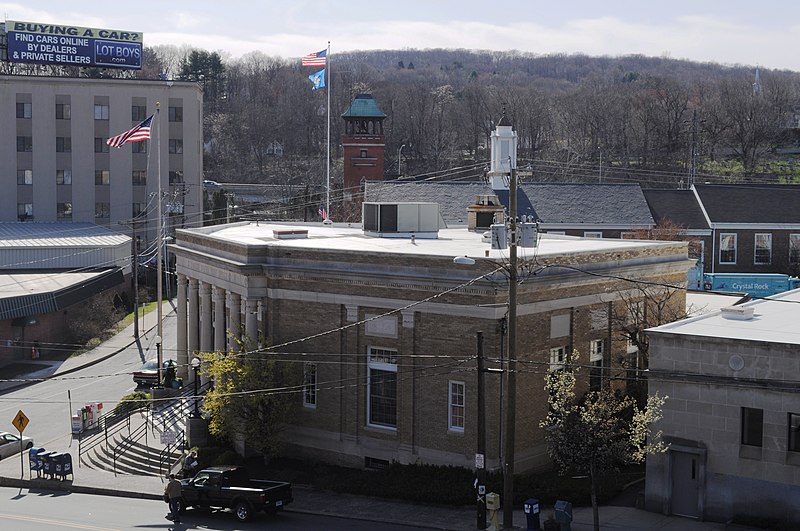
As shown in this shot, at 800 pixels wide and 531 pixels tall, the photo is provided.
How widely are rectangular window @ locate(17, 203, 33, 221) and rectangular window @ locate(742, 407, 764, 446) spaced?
253 ft

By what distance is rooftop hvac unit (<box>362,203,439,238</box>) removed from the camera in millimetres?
46812

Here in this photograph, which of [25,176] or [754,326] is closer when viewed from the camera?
[754,326]

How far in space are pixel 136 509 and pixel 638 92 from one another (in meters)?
144

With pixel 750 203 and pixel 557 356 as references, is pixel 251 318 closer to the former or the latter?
pixel 557 356

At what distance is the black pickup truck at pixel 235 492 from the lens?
31.5 metres

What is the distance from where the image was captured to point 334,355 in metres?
37.1

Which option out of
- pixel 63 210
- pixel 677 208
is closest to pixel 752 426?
pixel 677 208

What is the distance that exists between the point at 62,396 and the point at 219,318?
15.0m

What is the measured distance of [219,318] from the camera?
41969 mm

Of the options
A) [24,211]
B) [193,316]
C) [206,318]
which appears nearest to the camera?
[206,318]

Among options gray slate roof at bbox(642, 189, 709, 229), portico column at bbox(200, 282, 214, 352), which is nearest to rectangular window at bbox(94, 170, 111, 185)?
Answer: gray slate roof at bbox(642, 189, 709, 229)

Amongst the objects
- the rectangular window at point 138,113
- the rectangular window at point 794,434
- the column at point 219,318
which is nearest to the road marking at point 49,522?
the column at point 219,318

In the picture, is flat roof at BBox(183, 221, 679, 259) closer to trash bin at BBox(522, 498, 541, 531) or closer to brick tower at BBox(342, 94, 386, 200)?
trash bin at BBox(522, 498, 541, 531)

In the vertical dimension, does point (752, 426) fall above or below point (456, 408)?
above
